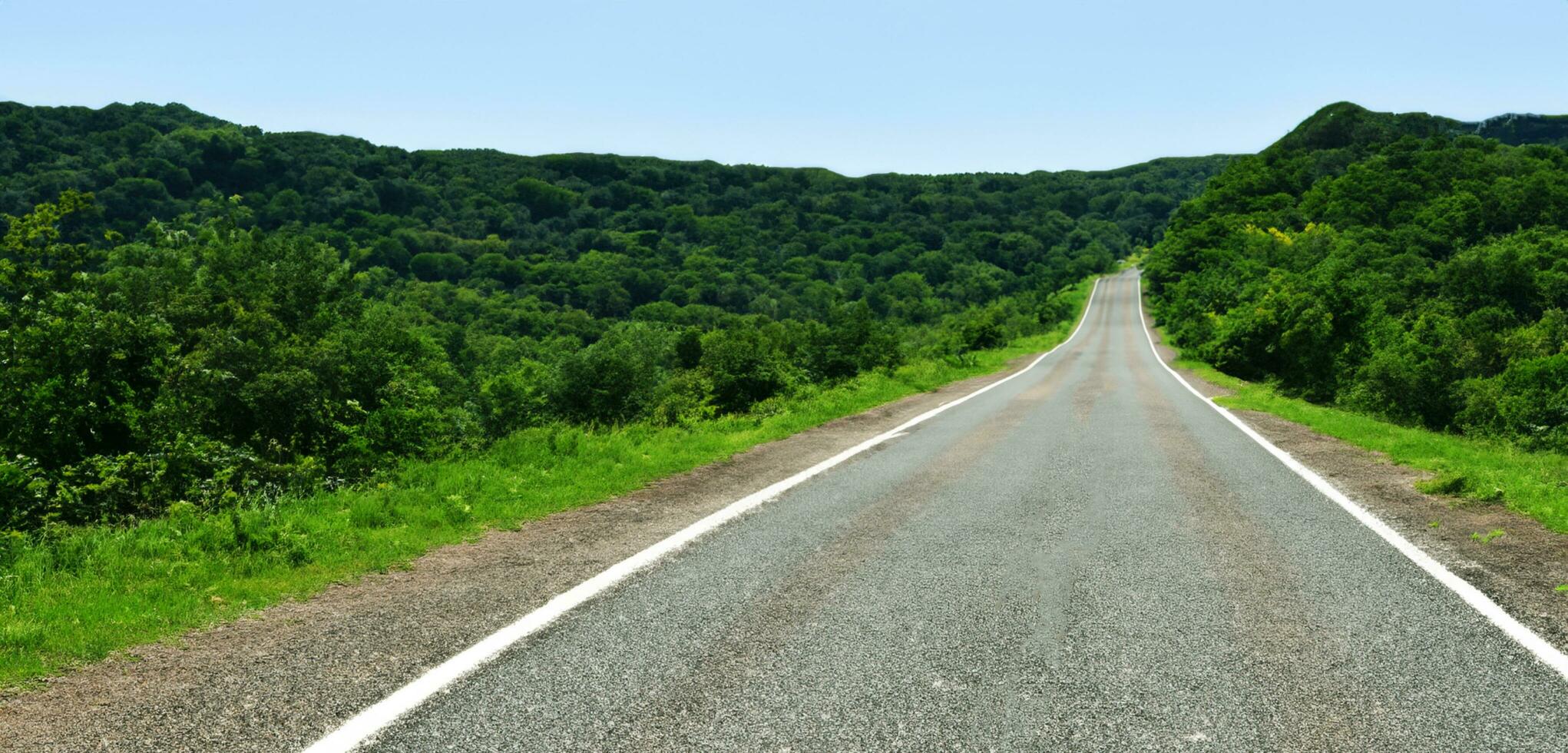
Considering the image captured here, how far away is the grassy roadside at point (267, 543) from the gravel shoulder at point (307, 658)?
246 mm

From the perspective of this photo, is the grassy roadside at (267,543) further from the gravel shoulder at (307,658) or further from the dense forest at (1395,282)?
the dense forest at (1395,282)

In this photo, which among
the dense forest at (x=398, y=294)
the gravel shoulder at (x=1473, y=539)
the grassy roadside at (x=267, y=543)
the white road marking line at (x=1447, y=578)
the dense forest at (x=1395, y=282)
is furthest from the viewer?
the dense forest at (x=1395, y=282)

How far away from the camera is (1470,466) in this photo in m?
8.62

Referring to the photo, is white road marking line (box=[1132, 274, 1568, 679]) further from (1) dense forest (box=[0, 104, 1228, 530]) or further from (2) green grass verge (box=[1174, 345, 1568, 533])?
(1) dense forest (box=[0, 104, 1228, 530])

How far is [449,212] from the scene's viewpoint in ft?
490

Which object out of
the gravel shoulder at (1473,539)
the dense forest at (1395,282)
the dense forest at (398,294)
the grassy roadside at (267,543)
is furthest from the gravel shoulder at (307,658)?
the dense forest at (1395,282)

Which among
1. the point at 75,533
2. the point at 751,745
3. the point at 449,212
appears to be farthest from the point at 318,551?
the point at 449,212

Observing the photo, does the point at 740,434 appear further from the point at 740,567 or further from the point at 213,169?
the point at 213,169

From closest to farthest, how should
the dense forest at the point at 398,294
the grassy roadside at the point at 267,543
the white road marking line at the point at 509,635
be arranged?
the white road marking line at the point at 509,635, the grassy roadside at the point at 267,543, the dense forest at the point at 398,294

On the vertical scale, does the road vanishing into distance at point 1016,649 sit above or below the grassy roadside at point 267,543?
above

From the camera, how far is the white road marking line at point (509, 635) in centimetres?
293

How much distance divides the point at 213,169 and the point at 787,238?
321 ft

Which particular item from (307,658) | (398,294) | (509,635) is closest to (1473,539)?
(509,635)

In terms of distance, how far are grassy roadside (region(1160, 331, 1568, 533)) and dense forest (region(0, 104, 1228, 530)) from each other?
9.99 meters
